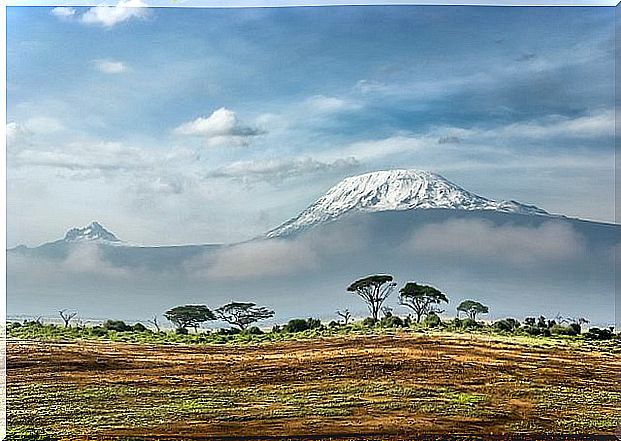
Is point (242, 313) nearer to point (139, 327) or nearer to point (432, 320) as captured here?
point (139, 327)

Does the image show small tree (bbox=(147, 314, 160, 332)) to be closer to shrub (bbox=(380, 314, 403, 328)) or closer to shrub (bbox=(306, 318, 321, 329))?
shrub (bbox=(306, 318, 321, 329))

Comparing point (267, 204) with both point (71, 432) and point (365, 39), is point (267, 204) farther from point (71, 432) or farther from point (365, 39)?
point (71, 432)

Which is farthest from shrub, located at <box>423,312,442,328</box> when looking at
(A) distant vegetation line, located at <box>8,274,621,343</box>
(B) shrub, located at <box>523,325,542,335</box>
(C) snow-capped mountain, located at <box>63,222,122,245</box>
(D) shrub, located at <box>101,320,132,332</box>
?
(C) snow-capped mountain, located at <box>63,222,122,245</box>

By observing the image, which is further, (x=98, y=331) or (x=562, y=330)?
(x=562, y=330)

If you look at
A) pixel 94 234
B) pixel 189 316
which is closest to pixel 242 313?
pixel 189 316

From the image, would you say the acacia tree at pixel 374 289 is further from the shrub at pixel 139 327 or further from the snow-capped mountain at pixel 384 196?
the shrub at pixel 139 327

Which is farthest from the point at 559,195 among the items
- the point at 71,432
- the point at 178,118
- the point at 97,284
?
the point at 71,432
